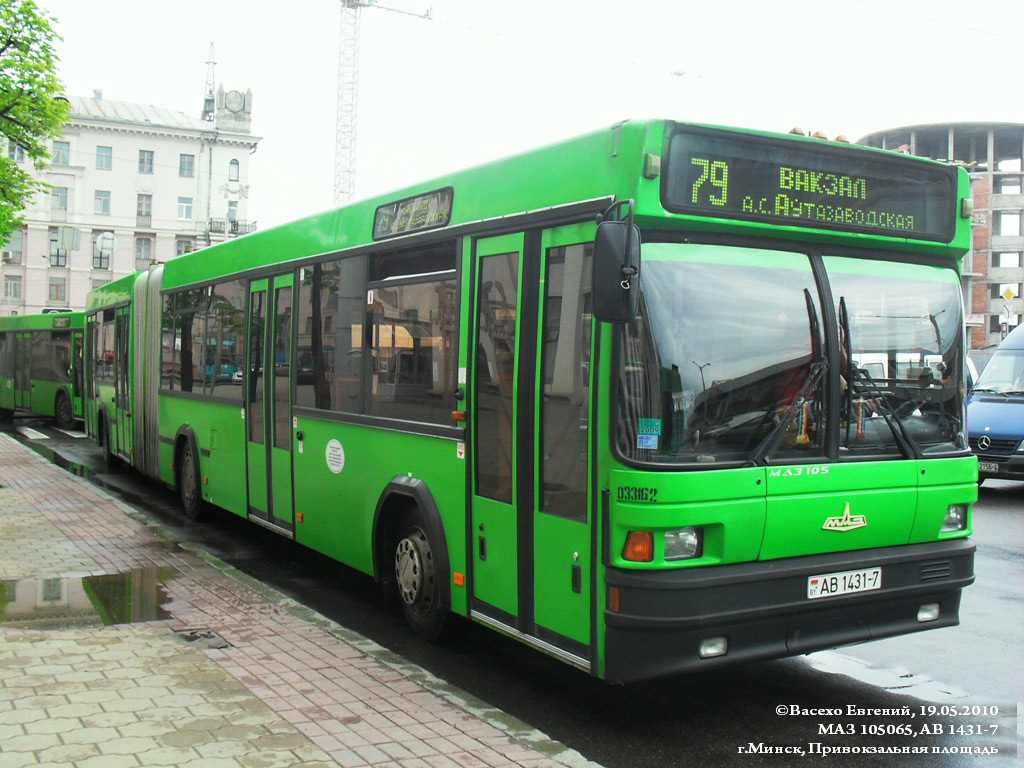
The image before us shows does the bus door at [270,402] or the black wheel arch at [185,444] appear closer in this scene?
the bus door at [270,402]

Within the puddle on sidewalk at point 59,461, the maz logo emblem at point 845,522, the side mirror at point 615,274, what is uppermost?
the side mirror at point 615,274

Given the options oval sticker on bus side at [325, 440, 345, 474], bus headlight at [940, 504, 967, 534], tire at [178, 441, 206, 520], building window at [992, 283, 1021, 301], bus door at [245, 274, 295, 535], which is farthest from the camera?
building window at [992, 283, 1021, 301]

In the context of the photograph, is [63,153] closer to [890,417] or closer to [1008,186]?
[1008,186]

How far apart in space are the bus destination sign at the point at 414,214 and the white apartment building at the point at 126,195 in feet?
257

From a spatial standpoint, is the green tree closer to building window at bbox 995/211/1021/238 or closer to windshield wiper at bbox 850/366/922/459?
windshield wiper at bbox 850/366/922/459

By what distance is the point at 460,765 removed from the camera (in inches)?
181

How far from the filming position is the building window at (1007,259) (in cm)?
7988

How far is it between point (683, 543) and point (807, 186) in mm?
1985

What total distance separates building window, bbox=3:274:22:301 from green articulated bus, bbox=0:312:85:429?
179 feet

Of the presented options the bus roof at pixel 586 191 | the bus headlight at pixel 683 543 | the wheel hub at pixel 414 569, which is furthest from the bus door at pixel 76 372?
the bus headlight at pixel 683 543

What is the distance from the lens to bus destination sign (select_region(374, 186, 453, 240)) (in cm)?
677

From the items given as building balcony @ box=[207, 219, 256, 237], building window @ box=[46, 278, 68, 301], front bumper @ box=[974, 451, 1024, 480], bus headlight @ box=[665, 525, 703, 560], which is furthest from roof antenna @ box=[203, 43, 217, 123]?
bus headlight @ box=[665, 525, 703, 560]

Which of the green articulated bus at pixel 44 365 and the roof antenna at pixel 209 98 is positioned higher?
the roof antenna at pixel 209 98

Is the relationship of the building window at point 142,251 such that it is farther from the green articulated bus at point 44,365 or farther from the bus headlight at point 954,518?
the bus headlight at point 954,518
